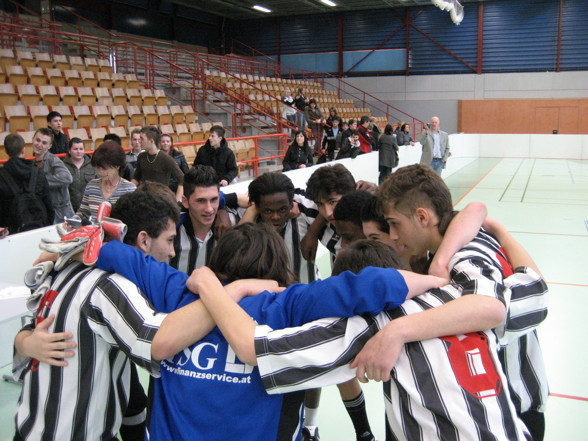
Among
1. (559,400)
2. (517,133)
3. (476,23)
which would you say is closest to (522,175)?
(517,133)

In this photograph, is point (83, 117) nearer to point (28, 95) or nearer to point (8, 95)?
point (28, 95)

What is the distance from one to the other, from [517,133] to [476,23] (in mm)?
4665

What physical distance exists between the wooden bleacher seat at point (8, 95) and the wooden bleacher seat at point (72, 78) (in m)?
1.72

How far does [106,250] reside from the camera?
1.56 m

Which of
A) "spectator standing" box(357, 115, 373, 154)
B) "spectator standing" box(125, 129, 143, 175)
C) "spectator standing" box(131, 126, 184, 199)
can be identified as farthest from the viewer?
"spectator standing" box(357, 115, 373, 154)

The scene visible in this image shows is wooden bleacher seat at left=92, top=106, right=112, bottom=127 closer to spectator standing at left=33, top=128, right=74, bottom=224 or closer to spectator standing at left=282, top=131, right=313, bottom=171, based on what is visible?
spectator standing at left=282, top=131, right=313, bottom=171

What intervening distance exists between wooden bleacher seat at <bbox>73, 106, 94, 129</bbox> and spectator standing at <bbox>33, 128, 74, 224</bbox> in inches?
175

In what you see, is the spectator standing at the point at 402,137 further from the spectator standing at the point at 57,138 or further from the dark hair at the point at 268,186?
the dark hair at the point at 268,186

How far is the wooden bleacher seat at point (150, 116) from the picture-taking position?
38.2 feet

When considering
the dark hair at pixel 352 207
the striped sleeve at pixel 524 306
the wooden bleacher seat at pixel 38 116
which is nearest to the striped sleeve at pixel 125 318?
the striped sleeve at pixel 524 306

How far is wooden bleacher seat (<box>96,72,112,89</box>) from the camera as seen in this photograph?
12172 millimetres

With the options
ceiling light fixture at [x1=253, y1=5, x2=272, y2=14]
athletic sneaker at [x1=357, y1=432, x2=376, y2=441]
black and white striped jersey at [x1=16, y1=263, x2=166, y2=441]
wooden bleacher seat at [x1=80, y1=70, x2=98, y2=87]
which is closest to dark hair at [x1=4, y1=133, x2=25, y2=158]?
black and white striped jersey at [x1=16, y1=263, x2=166, y2=441]

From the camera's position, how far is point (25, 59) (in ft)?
37.1

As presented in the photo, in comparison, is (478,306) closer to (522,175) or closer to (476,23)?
(522,175)
